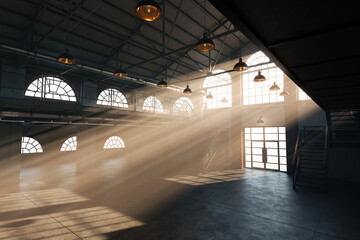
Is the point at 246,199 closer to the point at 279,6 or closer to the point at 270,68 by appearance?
the point at 279,6

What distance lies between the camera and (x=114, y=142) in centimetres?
2264

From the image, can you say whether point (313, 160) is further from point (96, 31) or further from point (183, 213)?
point (96, 31)

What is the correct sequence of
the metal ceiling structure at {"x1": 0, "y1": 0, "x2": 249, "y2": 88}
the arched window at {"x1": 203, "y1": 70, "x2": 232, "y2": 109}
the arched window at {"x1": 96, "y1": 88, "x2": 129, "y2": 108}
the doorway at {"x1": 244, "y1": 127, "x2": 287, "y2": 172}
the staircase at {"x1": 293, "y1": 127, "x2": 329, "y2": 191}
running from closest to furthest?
the staircase at {"x1": 293, "y1": 127, "x2": 329, "y2": 191} < the metal ceiling structure at {"x1": 0, "y1": 0, "x2": 249, "y2": 88} < the doorway at {"x1": 244, "y1": 127, "x2": 287, "y2": 172} < the arched window at {"x1": 96, "y1": 88, "x2": 129, "y2": 108} < the arched window at {"x1": 203, "y1": 70, "x2": 232, "y2": 109}

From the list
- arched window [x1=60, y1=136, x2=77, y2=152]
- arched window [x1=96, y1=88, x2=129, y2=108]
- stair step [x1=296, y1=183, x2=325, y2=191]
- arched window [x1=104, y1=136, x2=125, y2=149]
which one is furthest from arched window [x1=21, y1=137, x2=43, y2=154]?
stair step [x1=296, y1=183, x2=325, y2=191]

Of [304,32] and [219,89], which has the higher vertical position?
[219,89]

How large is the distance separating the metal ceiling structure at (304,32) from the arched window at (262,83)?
11924 millimetres

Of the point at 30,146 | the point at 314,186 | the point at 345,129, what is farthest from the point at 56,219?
the point at 30,146

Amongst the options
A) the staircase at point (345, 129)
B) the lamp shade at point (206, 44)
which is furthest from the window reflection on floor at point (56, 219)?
the staircase at point (345, 129)

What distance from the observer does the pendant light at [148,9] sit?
14.8ft

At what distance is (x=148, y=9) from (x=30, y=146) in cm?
1884

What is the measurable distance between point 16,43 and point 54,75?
3773mm

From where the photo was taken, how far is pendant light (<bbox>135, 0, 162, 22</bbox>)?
177 inches

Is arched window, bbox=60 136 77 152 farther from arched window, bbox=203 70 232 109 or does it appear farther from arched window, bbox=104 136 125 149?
arched window, bbox=203 70 232 109

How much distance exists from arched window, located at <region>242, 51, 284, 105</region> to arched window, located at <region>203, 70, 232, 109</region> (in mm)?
1784
